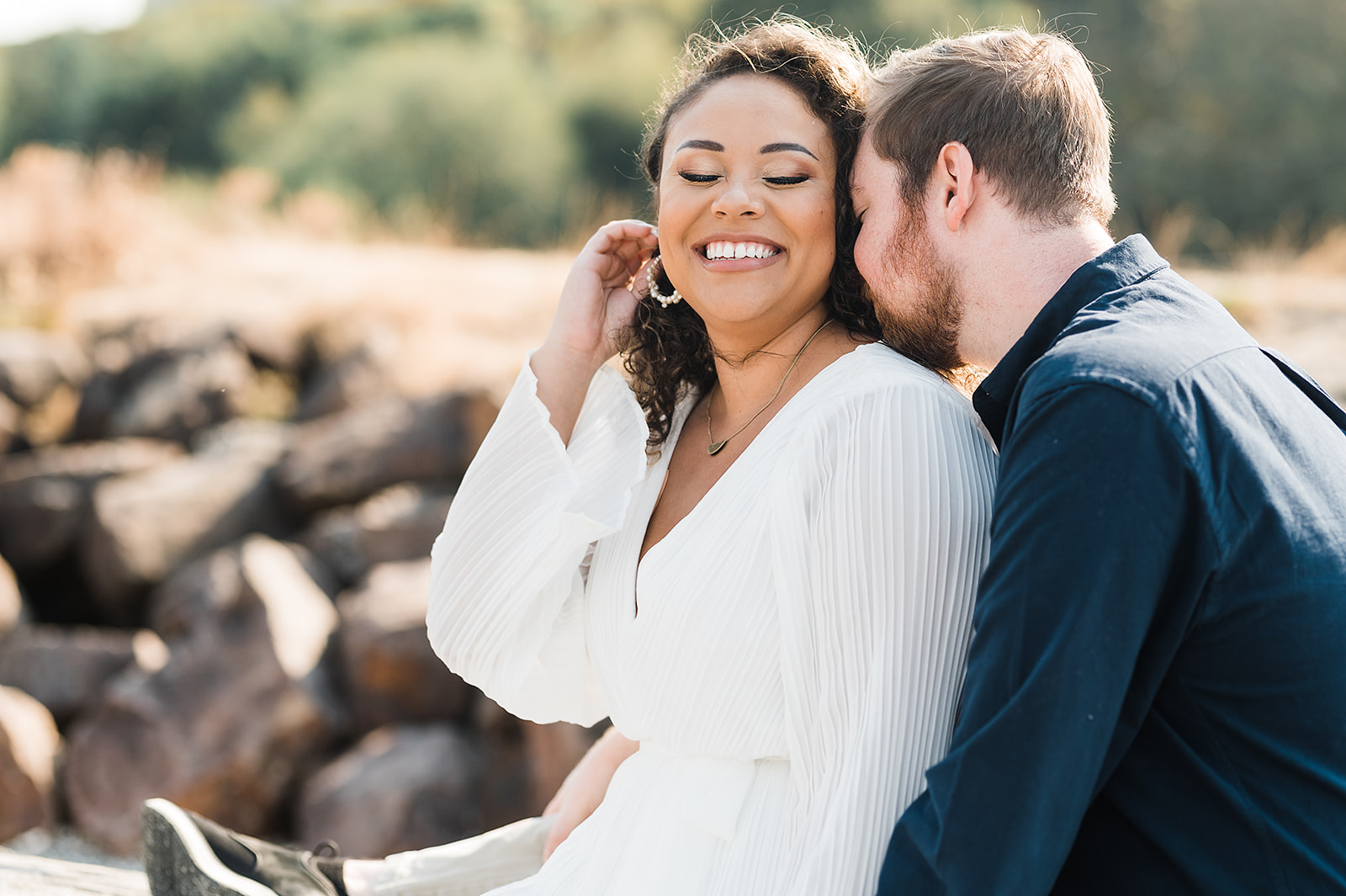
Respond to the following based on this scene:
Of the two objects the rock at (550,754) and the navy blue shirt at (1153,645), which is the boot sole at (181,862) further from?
the rock at (550,754)

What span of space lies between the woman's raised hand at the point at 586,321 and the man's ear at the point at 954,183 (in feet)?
3.28

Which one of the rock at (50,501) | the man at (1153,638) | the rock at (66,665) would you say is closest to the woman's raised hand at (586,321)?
the man at (1153,638)

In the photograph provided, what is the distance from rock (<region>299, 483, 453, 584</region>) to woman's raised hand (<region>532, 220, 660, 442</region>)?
12.5 ft

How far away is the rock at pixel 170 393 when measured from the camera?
325 inches

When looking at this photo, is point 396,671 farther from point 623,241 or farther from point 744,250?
point 744,250

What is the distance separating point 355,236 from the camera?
1334 cm

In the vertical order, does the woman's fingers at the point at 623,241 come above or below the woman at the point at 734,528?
above

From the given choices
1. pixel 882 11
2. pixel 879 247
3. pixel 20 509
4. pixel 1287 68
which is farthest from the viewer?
→ pixel 882 11

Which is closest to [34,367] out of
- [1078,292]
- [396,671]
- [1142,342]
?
[396,671]

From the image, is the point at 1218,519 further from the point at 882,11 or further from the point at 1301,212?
the point at 882,11

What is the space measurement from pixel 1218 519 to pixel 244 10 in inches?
1356

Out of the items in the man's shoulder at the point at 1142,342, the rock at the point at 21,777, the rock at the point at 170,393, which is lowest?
the rock at the point at 21,777

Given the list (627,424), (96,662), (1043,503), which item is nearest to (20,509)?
(96,662)

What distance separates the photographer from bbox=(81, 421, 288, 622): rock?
22.5 ft
